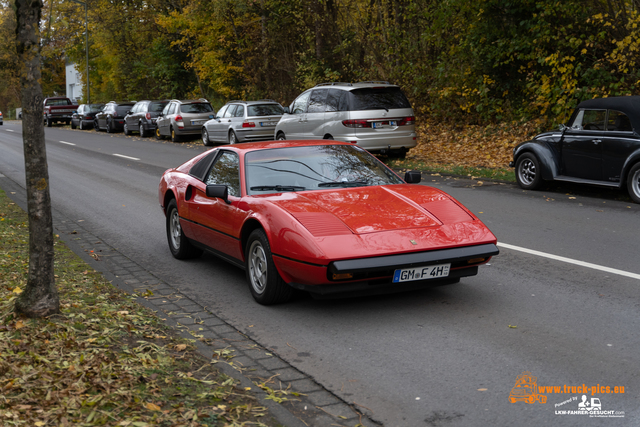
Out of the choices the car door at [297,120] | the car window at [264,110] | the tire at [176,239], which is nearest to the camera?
the tire at [176,239]

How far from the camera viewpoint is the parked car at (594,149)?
11.2m

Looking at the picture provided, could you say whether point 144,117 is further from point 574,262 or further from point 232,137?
point 574,262

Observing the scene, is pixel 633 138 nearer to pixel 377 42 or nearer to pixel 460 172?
pixel 460 172

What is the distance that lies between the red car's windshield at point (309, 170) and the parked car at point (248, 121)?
17.3 metres

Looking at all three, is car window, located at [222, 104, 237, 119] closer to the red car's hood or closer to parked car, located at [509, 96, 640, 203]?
parked car, located at [509, 96, 640, 203]

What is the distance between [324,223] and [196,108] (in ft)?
82.5

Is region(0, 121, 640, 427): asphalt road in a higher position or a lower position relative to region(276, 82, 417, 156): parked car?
lower

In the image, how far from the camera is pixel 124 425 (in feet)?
11.5

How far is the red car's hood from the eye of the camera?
18.2ft

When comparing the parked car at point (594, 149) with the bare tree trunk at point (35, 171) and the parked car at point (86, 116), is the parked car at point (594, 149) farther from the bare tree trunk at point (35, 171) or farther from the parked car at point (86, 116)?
the parked car at point (86, 116)

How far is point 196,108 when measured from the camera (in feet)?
97.2

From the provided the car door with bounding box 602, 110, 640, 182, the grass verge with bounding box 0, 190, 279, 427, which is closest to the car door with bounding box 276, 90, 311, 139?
the car door with bounding box 602, 110, 640, 182

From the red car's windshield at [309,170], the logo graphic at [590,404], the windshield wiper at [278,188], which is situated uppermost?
the red car's windshield at [309,170]

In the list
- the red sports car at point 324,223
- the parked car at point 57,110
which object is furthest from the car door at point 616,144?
the parked car at point 57,110
